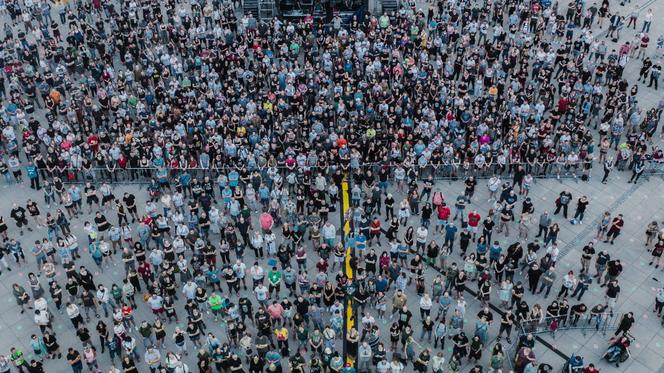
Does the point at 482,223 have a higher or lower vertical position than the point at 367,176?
lower

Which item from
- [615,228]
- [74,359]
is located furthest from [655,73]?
[74,359]

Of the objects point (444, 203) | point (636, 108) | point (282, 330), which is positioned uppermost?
point (636, 108)

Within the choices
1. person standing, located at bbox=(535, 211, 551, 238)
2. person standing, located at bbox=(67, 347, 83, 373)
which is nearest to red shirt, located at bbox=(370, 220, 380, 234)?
person standing, located at bbox=(535, 211, 551, 238)

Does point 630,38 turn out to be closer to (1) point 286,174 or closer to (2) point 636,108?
(2) point 636,108

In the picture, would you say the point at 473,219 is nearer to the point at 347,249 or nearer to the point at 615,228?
the point at 347,249

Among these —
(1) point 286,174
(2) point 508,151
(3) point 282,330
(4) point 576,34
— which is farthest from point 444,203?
(4) point 576,34

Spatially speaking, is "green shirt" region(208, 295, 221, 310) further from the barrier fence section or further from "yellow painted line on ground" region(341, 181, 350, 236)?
the barrier fence section

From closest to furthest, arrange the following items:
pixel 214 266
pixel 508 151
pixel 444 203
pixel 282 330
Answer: pixel 282 330
pixel 214 266
pixel 444 203
pixel 508 151
